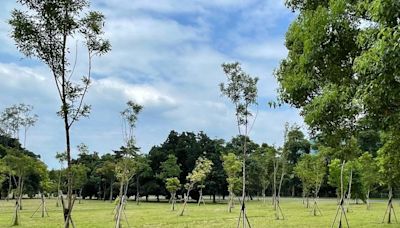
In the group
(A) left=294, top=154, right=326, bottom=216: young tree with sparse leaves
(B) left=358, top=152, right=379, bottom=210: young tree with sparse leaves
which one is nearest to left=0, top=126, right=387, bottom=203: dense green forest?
(A) left=294, top=154, right=326, bottom=216: young tree with sparse leaves

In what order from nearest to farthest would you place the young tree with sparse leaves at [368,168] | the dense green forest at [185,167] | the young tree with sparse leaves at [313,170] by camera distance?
the young tree with sparse leaves at [368,168], the young tree with sparse leaves at [313,170], the dense green forest at [185,167]

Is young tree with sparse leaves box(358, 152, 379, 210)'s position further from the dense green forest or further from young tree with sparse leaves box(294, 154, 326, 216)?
the dense green forest

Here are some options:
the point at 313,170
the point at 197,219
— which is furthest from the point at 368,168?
the point at 197,219

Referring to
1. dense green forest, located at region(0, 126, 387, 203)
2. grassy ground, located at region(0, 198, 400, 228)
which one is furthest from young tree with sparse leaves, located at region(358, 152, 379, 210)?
dense green forest, located at region(0, 126, 387, 203)

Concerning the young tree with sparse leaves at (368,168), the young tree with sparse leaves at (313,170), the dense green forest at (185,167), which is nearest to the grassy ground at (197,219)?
the young tree with sparse leaves at (368,168)

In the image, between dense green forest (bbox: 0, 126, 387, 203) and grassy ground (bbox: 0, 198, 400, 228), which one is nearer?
grassy ground (bbox: 0, 198, 400, 228)

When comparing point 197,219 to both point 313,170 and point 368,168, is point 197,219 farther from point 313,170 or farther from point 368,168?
point 368,168

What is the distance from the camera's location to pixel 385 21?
6270 mm

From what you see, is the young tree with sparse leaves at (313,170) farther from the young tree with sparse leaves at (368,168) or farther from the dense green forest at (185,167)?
the dense green forest at (185,167)


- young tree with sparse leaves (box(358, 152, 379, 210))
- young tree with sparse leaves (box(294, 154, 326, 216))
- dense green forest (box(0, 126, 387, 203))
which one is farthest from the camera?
dense green forest (box(0, 126, 387, 203))

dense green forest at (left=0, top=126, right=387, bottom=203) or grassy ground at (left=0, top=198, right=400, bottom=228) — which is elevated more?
dense green forest at (left=0, top=126, right=387, bottom=203)

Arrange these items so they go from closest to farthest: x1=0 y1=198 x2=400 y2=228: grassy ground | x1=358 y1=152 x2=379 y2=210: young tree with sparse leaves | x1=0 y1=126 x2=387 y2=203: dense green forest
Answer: x1=0 y1=198 x2=400 y2=228: grassy ground, x1=358 y1=152 x2=379 y2=210: young tree with sparse leaves, x1=0 y1=126 x2=387 y2=203: dense green forest

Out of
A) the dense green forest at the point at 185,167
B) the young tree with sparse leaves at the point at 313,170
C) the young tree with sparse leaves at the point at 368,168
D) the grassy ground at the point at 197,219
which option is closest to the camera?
the grassy ground at the point at 197,219

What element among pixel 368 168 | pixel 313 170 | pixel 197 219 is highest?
pixel 368 168
